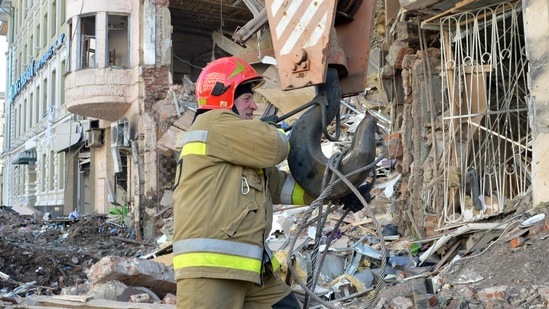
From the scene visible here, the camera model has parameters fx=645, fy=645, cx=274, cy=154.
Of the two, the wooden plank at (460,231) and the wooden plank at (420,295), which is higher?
the wooden plank at (460,231)

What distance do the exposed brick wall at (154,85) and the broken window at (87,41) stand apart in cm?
206

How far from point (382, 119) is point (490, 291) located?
23.6ft

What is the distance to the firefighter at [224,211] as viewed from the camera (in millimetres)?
2887

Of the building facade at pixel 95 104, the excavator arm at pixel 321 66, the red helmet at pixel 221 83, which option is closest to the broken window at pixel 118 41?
the building facade at pixel 95 104

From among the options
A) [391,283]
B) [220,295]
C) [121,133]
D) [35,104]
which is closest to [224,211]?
[220,295]

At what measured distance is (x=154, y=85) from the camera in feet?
54.4

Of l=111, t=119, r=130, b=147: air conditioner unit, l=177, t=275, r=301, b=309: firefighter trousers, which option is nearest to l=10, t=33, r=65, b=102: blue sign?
l=111, t=119, r=130, b=147: air conditioner unit

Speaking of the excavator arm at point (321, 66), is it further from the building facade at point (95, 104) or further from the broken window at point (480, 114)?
the building facade at point (95, 104)

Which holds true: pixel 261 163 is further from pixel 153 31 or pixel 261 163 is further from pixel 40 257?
pixel 153 31

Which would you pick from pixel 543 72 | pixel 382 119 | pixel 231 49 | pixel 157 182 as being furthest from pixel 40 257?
pixel 231 49

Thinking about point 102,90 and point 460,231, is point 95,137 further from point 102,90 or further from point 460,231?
point 460,231

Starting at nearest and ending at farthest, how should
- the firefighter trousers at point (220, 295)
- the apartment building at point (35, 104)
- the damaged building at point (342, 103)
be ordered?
the firefighter trousers at point (220, 295)
the damaged building at point (342, 103)
the apartment building at point (35, 104)

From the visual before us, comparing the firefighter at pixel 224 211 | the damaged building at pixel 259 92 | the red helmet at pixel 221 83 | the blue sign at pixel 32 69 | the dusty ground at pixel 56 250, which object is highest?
the blue sign at pixel 32 69

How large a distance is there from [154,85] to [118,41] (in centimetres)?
272
